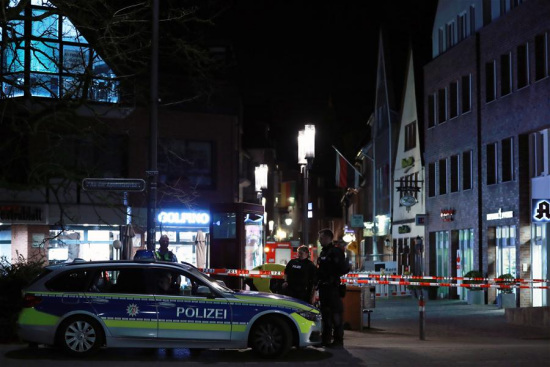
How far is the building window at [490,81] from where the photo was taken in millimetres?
34875

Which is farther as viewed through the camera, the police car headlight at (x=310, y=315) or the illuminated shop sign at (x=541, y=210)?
the illuminated shop sign at (x=541, y=210)

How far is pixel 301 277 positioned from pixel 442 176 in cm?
2436

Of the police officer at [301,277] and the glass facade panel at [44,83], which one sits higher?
the glass facade panel at [44,83]

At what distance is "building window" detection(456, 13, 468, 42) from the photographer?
39219 mm

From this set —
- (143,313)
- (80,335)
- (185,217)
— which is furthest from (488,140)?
(80,335)

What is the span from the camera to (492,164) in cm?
3488

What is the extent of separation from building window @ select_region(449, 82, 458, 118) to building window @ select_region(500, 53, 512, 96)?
17.4 feet

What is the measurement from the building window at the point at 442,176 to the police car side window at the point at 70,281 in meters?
27.4

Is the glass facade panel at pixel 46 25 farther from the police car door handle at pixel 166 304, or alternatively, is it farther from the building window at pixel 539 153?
the building window at pixel 539 153

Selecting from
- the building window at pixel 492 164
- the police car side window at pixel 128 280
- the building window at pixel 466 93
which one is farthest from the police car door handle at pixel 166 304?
the building window at pixel 466 93

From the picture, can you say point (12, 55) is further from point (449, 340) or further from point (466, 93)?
point (466, 93)

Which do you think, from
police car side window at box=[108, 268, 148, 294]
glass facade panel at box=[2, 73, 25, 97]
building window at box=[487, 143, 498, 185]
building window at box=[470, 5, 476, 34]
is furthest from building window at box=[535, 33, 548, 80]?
police car side window at box=[108, 268, 148, 294]

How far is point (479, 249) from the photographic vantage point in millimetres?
35719

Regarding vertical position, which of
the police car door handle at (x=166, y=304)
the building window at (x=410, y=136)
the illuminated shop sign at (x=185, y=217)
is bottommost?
the police car door handle at (x=166, y=304)
